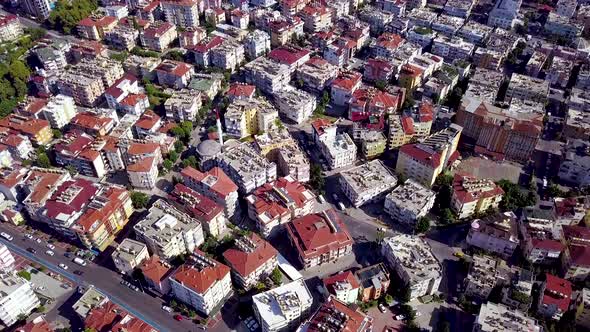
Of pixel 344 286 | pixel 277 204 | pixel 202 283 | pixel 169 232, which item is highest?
pixel 277 204

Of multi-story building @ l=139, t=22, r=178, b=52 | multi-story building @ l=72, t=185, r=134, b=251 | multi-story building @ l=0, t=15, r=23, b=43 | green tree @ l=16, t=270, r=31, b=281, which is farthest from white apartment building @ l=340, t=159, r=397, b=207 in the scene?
multi-story building @ l=0, t=15, r=23, b=43

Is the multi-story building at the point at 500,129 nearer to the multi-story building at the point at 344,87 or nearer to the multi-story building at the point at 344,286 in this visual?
the multi-story building at the point at 344,87

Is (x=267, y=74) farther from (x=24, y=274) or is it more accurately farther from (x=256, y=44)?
(x=24, y=274)

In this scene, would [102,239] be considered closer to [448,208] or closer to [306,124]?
[306,124]

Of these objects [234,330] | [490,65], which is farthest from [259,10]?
[234,330]

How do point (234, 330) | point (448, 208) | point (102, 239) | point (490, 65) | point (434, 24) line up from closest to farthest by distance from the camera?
point (234, 330)
point (102, 239)
point (448, 208)
point (490, 65)
point (434, 24)

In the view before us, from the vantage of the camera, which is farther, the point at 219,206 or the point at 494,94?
the point at 494,94

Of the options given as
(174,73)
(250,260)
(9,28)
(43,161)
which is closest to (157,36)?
(174,73)

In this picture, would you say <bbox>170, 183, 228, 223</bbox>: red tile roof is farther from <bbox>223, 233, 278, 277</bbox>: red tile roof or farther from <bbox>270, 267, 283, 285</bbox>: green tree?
<bbox>270, 267, 283, 285</bbox>: green tree

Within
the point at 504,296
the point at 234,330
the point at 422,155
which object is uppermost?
the point at 422,155
